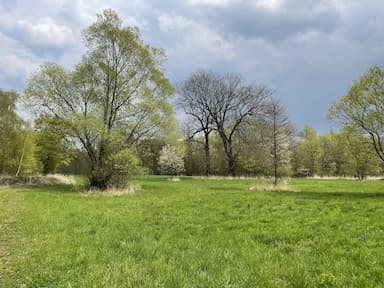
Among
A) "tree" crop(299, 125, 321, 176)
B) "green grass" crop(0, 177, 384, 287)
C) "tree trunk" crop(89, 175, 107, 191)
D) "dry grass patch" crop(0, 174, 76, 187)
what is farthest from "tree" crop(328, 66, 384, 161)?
"tree" crop(299, 125, 321, 176)

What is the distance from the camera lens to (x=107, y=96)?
21.9 metres

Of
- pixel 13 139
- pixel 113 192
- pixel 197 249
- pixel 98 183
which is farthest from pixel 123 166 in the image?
pixel 13 139

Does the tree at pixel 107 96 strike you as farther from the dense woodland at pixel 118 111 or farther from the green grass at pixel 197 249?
the green grass at pixel 197 249

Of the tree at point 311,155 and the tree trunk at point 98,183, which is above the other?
the tree at point 311,155

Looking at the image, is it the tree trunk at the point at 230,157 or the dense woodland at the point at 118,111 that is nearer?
the dense woodland at the point at 118,111

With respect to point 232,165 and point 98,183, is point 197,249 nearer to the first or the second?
point 98,183

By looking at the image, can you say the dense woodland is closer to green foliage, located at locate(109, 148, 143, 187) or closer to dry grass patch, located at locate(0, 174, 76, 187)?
green foliage, located at locate(109, 148, 143, 187)

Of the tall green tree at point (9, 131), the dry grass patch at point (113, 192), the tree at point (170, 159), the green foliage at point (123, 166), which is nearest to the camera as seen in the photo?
the dry grass patch at point (113, 192)

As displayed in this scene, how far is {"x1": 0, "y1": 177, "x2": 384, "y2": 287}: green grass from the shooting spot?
4246 millimetres

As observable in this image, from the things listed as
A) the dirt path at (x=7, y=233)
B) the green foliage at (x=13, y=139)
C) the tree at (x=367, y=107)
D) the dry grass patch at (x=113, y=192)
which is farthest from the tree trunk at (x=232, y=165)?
the dirt path at (x=7, y=233)

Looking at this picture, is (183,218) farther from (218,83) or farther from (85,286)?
(218,83)

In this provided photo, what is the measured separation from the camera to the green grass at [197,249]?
4.25 m

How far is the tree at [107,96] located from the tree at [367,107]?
13506 mm

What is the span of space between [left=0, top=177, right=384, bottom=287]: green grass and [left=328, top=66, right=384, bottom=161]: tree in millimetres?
8750
